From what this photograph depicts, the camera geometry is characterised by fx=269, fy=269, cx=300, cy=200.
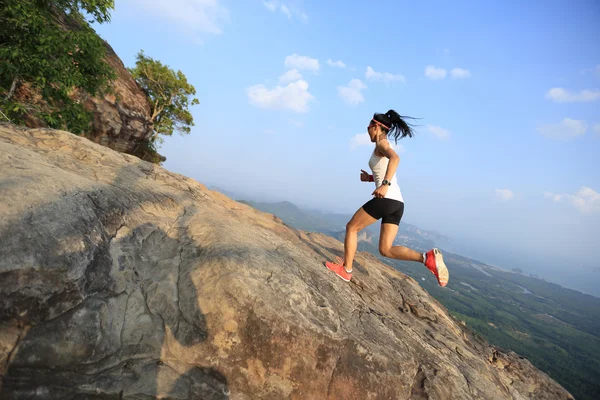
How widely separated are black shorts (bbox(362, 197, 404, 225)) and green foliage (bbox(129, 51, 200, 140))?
36.8m

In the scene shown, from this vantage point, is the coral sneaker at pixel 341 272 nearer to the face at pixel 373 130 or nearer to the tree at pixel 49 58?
the face at pixel 373 130

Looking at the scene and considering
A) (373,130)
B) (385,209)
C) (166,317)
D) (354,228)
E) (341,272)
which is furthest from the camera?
(341,272)

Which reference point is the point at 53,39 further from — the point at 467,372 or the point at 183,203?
the point at 467,372

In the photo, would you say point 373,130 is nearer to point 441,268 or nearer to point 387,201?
point 387,201

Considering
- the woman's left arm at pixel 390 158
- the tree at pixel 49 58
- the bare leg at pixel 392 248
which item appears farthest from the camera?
the tree at pixel 49 58

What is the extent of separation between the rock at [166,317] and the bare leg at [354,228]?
3.49 ft

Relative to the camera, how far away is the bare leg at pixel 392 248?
20.7 feet

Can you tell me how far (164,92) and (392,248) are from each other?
3981 centimetres

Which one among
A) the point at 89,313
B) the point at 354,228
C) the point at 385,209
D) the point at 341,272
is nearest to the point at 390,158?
the point at 385,209

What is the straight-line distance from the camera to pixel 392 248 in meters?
6.76

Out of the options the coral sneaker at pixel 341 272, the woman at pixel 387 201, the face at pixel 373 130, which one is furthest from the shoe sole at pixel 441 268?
the face at pixel 373 130

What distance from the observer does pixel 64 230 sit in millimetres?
3908

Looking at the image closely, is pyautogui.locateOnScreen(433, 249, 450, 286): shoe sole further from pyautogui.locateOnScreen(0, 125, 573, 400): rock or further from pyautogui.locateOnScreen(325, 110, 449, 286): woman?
pyautogui.locateOnScreen(0, 125, 573, 400): rock

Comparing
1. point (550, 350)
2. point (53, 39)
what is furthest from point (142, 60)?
point (550, 350)
